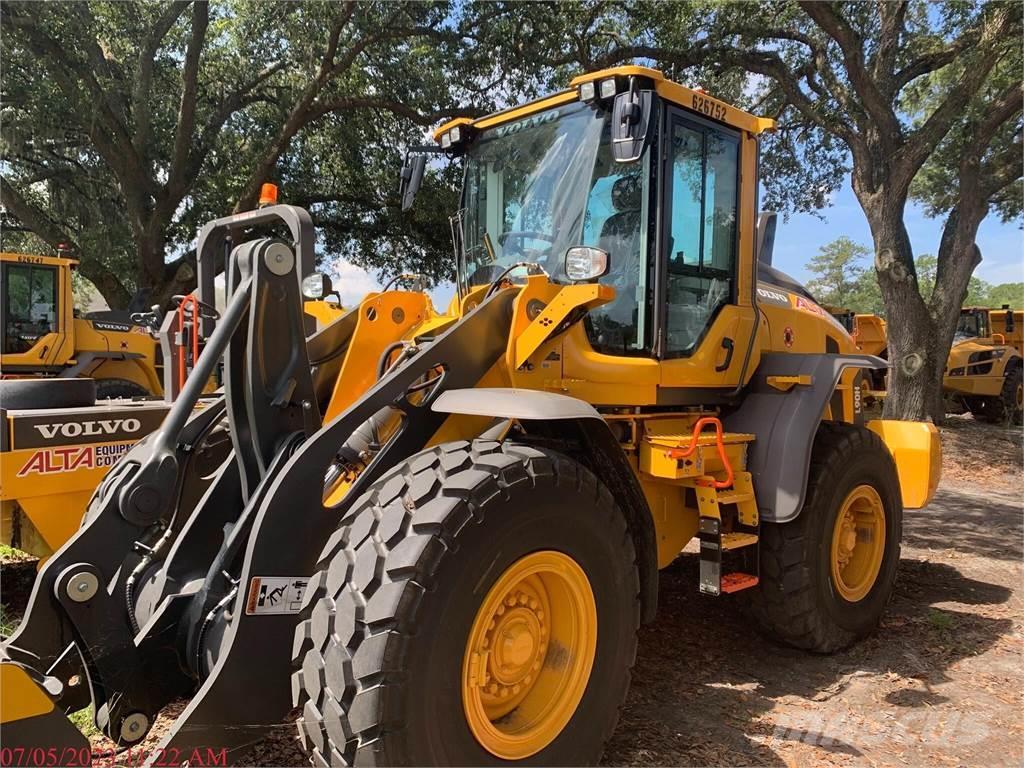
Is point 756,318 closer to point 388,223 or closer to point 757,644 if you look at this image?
point 757,644

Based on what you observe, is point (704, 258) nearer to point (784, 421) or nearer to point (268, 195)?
point (784, 421)

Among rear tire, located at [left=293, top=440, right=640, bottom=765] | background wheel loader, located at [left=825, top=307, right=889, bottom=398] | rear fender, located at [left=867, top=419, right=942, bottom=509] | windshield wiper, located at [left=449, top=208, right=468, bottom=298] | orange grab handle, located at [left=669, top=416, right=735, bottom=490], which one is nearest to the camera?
rear tire, located at [left=293, top=440, right=640, bottom=765]

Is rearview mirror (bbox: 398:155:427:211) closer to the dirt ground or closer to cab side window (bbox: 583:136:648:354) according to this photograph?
cab side window (bbox: 583:136:648:354)

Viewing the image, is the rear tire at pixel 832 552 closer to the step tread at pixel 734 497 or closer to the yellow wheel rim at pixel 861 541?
the yellow wheel rim at pixel 861 541

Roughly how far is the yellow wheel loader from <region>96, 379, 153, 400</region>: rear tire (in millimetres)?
7490

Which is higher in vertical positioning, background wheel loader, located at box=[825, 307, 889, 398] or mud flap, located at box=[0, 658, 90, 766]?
background wheel loader, located at box=[825, 307, 889, 398]

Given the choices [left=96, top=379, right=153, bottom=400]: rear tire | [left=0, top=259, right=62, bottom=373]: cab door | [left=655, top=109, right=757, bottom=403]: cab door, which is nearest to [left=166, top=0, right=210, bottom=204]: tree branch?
[left=0, top=259, right=62, bottom=373]: cab door

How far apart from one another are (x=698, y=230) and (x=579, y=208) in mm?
762

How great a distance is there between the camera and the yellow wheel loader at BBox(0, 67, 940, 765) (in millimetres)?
2303

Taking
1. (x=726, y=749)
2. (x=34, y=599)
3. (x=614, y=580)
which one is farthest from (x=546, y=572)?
(x=34, y=599)

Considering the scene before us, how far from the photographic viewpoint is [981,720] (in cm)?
351

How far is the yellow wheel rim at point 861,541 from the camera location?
175 inches

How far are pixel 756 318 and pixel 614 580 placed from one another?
2.16 metres

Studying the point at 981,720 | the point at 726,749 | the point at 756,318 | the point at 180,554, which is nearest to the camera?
the point at 180,554
